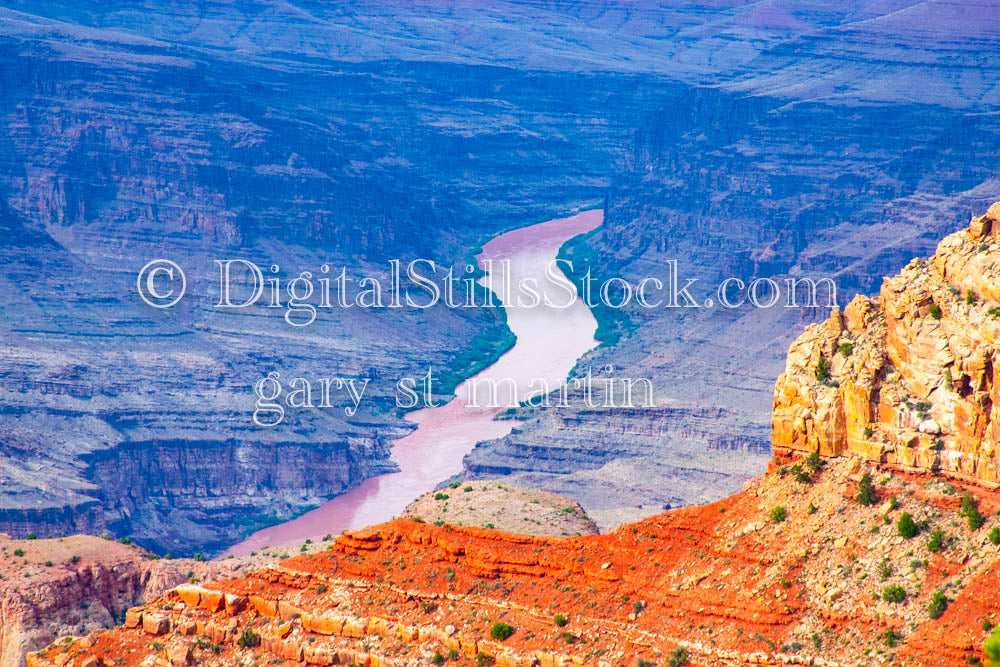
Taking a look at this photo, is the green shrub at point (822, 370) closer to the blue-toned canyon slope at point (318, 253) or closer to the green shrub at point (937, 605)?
the green shrub at point (937, 605)

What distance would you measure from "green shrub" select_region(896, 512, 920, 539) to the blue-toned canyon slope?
76744mm

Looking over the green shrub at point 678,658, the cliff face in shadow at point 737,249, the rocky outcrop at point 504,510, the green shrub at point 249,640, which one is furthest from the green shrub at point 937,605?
the cliff face in shadow at point 737,249

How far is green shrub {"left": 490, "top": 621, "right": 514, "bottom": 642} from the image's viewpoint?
1907 inches

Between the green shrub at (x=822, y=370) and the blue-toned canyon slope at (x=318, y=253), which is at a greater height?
the blue-toned canyon slope at (x=318, y=253)

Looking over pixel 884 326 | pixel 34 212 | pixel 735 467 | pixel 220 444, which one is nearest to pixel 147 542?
pixel 220 444

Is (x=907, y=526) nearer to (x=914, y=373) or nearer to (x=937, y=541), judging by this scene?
A: (x=937, y=541)

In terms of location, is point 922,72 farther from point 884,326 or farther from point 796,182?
point 884,326

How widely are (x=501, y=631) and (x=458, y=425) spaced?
98.4 meters

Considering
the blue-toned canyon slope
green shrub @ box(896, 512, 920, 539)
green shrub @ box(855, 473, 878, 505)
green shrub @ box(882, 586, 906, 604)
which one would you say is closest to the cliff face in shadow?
the blue-toned canyon slope

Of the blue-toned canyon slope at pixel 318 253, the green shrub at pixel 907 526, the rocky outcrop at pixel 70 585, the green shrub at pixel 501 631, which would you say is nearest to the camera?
the green shrub at pixel 907 526

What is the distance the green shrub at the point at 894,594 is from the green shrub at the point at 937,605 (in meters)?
0.75

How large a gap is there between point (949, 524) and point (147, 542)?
83.9 m

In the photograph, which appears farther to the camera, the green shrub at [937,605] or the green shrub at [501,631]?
the green shrub at [501,631]

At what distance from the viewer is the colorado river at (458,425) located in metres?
126
